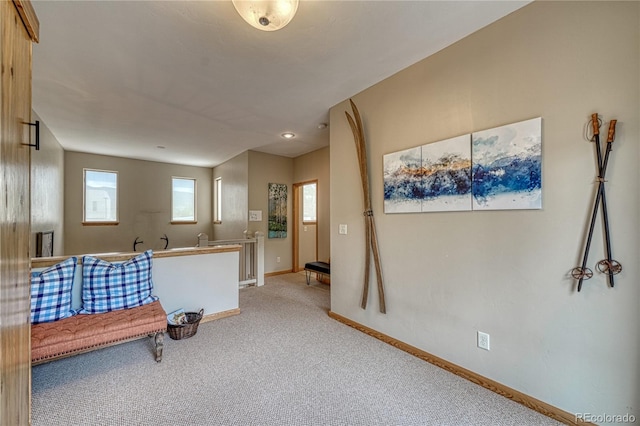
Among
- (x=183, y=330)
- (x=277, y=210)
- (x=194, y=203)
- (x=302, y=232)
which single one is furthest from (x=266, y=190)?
(x=183, y=330)

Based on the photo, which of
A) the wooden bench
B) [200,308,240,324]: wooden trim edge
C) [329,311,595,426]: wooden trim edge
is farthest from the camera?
the wooden bench

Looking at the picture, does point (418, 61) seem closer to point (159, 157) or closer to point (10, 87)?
point (10, 87)

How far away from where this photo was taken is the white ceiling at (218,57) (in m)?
1.81

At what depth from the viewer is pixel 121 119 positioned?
3764mm

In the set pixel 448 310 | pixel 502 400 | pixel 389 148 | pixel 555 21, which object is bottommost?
pixel 502 400

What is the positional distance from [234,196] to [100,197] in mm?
2935

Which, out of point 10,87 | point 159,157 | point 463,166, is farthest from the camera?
point 159,157

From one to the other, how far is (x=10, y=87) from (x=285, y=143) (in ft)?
13.7

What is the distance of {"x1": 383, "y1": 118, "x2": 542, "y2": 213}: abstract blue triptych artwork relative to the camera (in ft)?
5.85

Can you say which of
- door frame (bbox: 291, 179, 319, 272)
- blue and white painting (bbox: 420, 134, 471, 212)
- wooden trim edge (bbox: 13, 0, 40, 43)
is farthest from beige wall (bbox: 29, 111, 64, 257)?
blue and white painting (bbox: 420, 134, 471, 212)

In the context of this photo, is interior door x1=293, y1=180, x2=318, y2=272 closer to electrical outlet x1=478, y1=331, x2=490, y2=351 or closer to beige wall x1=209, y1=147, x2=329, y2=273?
beige wall x1=209, y1=147, x2=329, y2=273

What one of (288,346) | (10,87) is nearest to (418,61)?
(10,87)

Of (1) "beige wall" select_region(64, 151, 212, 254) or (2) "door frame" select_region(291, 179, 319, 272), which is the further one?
(2) "door frame" select_region(291, 179, 319, 272)

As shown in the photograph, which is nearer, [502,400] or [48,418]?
[48,418]
